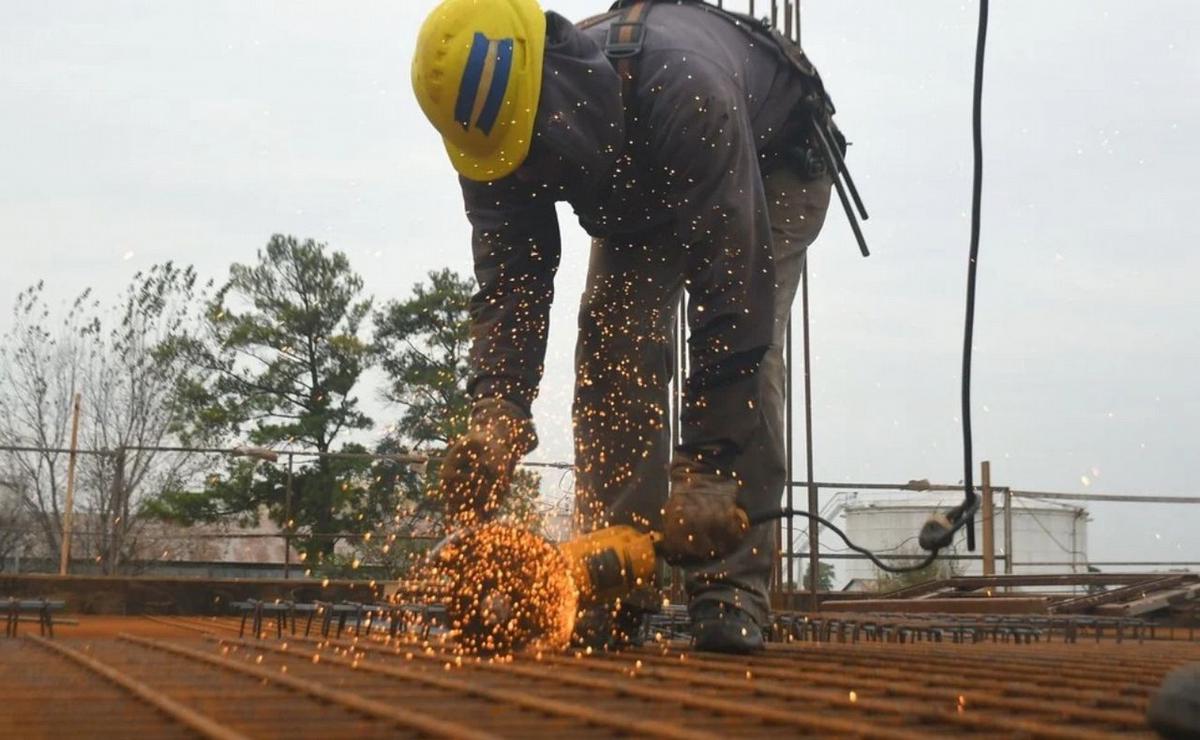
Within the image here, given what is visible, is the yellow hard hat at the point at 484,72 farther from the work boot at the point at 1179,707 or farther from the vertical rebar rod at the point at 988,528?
the vertical rebar rod at the point at 988,528

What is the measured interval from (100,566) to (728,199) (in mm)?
14198

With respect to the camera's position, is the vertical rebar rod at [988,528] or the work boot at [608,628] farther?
the vertical rebar rod at [988,528]

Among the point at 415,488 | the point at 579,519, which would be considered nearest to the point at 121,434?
the point at 415,488

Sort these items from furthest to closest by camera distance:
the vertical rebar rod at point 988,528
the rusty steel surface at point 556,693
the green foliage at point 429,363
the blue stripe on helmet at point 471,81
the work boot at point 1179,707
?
1. the green foliage at point 429,363
2. the vertical rebar rod at point 988,528
3. the blue stripe on helmet at point 471,81
4. the rusty steel surface at point 556,693
5. the work boot at point 1179,707

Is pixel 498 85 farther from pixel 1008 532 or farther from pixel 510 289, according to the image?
pixel 1008 532

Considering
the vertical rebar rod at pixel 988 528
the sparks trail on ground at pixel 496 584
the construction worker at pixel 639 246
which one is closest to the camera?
the sparks trail on ground at pixel 496 584

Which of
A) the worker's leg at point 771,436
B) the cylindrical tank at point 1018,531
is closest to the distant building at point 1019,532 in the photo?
the cylindrical tank at point 1018,531

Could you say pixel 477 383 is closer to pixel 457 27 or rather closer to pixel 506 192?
pixel 506 192

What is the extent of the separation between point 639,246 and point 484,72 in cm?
98

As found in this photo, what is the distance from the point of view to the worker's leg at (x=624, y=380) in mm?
3777

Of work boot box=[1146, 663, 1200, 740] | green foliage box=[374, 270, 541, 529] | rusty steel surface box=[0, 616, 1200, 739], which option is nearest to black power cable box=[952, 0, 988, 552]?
rusty steel surface box=[0, 616, 1200, 739]

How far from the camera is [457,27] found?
9.54ft

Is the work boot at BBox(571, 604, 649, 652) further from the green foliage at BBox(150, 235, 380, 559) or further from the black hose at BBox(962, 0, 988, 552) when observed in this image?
the green foliage at BBox(150, 235, 380, 559)

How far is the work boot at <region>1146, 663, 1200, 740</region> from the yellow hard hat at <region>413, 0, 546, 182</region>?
192 cm
